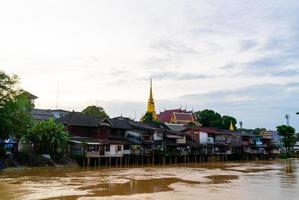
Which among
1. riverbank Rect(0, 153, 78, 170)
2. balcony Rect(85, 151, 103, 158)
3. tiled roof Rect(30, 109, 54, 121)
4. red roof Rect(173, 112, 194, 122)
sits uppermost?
red roof Rect(173, 112, 194, 122)

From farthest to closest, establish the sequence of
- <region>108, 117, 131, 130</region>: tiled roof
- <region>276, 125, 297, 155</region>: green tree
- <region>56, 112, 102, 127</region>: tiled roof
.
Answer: <region>276, 125, 297, 155</region>: green tree < <region>108, 117, 131, 130</region>: tiled roof < <region>56, 112, 102, 127</region>: tiled roof

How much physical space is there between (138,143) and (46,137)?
1661cm

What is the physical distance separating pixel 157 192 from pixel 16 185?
921 cm

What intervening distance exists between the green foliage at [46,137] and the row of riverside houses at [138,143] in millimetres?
4196

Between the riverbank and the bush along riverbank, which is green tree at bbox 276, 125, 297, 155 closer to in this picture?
the riverbank

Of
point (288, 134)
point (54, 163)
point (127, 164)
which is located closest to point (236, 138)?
point (288, 134)

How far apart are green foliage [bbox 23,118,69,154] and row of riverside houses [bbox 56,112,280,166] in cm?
420

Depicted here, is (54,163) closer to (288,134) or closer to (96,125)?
(96,125)

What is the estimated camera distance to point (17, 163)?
1467 inches

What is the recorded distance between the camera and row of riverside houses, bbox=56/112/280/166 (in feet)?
156

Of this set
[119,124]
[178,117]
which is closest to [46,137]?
[119,124]

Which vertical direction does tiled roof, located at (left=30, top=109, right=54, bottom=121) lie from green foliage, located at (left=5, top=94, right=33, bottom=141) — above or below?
above

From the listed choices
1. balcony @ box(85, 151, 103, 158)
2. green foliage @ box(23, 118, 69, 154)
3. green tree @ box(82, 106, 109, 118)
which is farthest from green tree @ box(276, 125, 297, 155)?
green foliage @ box(23, 118, 69, 154)

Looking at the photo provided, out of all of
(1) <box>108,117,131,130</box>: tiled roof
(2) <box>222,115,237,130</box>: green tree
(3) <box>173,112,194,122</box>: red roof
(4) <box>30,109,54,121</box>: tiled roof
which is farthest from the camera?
(2) <box>222,115,237,130</box>: green tree
